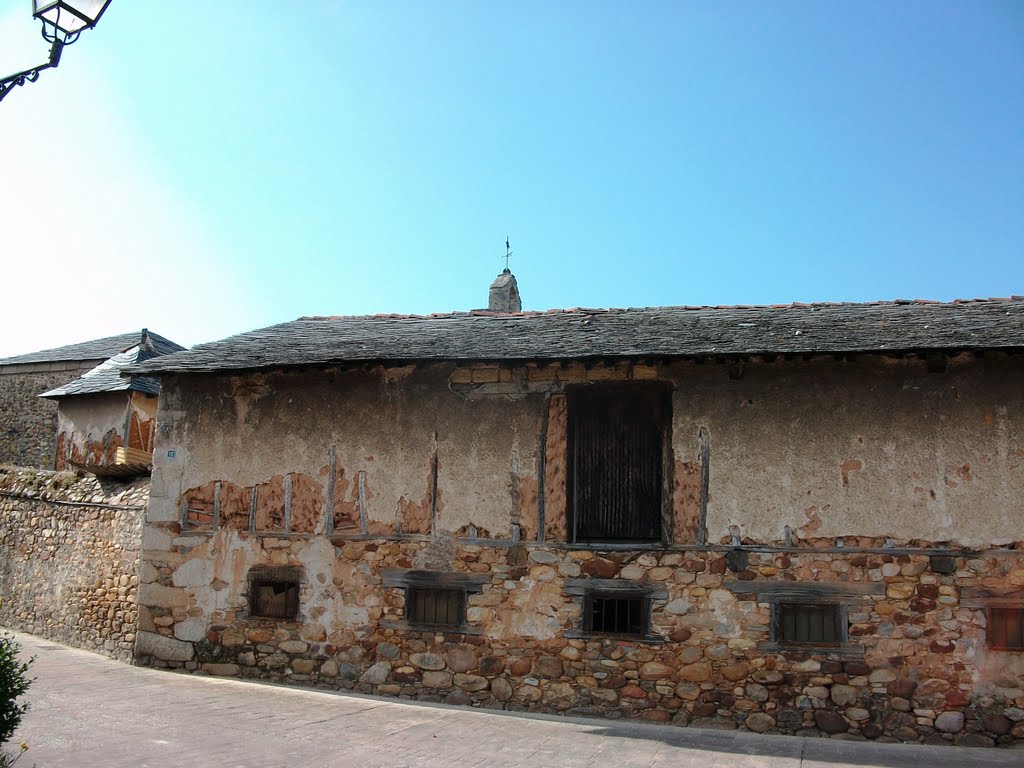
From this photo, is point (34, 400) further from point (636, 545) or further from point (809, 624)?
point (809, 624)

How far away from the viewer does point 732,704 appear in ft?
29.3

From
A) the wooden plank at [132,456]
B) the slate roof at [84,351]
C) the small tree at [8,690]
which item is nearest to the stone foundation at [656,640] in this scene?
the wooden plank at [132,456]

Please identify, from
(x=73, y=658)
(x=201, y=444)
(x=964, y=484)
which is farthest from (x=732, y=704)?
(x=73, y=658)

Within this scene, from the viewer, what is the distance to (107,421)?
1562 cm

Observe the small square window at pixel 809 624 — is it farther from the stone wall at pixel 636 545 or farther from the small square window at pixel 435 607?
the small square window at pixel 435 607

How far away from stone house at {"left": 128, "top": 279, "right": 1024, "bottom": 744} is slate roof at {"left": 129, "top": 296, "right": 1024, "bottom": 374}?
7 cm

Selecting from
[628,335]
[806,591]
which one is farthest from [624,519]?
[628,335]

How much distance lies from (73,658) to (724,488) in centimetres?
923

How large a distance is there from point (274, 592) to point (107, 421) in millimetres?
7229

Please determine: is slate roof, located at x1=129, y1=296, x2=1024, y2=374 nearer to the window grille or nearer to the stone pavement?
the window grille

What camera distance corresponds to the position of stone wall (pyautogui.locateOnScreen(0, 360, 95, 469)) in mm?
23516

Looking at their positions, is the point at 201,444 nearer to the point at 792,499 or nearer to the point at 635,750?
the point at 635,750

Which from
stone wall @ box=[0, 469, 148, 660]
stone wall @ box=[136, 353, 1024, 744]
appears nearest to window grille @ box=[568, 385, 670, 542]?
stone wall @ box=[136, 353, 1024, 744]

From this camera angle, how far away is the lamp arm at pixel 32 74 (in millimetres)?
5027
